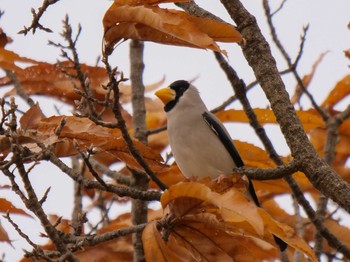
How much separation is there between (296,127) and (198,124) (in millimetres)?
2301

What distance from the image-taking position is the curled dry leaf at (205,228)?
2.21 m

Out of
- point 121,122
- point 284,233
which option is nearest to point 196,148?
point 121,122

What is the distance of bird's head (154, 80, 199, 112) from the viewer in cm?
503

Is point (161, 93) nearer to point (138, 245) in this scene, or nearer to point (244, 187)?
point (138, 245)

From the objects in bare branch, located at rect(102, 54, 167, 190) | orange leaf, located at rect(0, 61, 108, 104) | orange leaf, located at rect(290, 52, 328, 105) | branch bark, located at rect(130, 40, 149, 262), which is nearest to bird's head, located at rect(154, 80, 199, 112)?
branch bark, located at rect(130, 40, 149, 262)

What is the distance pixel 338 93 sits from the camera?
4504 millimetres

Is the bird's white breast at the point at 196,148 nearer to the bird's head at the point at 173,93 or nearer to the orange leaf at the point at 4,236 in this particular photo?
the bird's head at the point at 173,93

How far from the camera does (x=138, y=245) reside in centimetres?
388

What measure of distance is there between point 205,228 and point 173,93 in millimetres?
2639

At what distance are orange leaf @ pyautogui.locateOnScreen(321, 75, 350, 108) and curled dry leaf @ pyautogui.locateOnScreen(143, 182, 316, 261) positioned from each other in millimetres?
1881

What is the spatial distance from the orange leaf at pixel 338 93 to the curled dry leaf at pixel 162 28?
6.39 feet

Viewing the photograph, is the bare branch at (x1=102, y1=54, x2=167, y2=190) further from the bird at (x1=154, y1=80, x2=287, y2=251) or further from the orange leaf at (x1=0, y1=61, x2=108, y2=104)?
the bird at (x1=154, y1=80, x2=287, y2=251)

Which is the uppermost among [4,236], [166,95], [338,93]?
[166,95]

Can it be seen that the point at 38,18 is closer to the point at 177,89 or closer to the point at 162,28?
the point at 162,28
